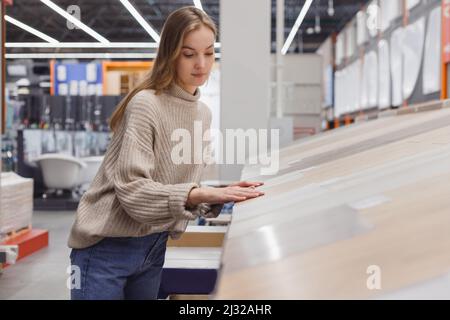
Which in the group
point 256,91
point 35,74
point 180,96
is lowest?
point 180,96

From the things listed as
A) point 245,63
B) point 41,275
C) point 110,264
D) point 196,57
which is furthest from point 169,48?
point 41,275

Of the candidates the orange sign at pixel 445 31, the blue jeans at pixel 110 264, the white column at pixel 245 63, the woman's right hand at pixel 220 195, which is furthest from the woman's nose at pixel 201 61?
the orange sign at pixel 445 31

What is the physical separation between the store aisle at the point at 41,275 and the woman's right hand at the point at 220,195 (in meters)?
2.79

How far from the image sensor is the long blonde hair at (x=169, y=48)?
1.30 meters

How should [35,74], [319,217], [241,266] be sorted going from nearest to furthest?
[241,266], [319,217], [35,74]

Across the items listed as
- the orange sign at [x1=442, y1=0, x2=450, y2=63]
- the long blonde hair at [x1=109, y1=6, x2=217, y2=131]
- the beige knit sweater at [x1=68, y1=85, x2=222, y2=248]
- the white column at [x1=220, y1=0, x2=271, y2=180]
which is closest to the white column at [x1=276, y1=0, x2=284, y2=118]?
the white column at [x1=220, y1=0, x2=271, y2=180]

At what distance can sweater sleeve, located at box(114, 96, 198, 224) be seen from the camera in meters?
1.16

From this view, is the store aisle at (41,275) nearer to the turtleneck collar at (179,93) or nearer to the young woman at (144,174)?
the young woman at (144,174)

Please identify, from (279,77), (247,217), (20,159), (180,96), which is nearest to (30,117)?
(20,159)

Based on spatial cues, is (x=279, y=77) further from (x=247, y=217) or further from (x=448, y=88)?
(x=247, y=217)

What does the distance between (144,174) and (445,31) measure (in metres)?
4.31

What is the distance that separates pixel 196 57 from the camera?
4.39 ft

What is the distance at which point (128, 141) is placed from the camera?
3.99 ft

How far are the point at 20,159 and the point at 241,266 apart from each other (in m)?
9.13
